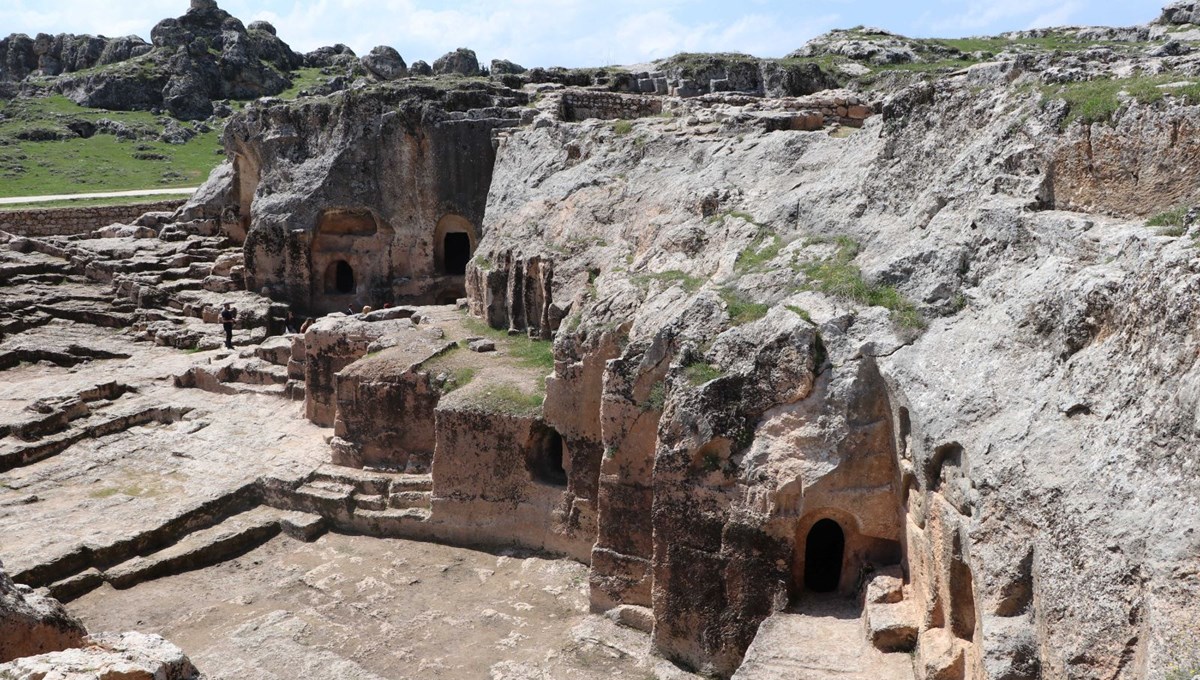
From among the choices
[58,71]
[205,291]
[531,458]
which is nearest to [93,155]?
[58,71]

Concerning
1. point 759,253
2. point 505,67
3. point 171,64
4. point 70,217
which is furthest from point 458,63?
point 759,253

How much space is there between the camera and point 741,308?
408 inches

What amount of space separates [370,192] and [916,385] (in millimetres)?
16751

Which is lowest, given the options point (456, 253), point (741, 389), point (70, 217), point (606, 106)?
point (741, 389)

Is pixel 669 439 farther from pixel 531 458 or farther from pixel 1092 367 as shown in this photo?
pixel 1092 367

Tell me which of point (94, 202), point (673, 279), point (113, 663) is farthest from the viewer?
point (94, 202)

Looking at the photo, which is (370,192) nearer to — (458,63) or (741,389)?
(741,389)

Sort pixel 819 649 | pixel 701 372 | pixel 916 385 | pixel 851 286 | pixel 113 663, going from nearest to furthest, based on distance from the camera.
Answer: pixel 113 663 → pixel 916 385 → pixel 819 649 → pixel 851 286 → pixel 701 372

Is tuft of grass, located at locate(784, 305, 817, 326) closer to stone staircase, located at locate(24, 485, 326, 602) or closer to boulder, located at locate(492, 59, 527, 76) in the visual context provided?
stone staircase, located at locate(24, 485, 326, 602)

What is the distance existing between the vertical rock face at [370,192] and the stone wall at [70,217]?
6706 mm

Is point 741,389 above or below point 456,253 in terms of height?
below

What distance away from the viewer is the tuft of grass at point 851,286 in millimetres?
8922

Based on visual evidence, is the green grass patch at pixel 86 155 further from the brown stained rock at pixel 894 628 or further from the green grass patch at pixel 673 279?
the brown stained rock at pixel 894 628

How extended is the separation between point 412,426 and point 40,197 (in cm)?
2568
